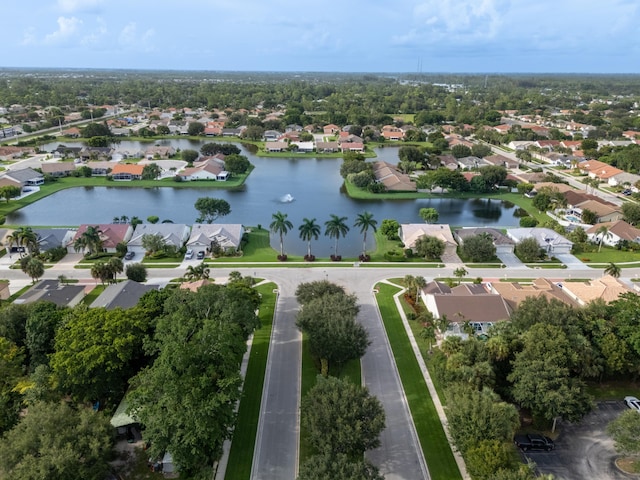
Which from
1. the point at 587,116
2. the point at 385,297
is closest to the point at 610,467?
the point at 385,297

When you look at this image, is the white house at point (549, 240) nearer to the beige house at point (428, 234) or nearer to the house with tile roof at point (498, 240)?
the house with tile roof at point (498, 240)

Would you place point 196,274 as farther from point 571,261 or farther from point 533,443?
point 571,261

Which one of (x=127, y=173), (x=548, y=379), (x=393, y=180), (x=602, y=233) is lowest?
(x=127, y=173)

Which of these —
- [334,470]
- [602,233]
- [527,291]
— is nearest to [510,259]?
[527,291]

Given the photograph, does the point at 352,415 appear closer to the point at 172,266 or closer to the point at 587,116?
the point at 172,266

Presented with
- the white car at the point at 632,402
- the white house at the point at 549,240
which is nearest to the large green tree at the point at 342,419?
the white car at the point at 632,402

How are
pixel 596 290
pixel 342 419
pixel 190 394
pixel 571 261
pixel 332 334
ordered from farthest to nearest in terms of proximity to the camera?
pixel 571 261, pixel 596 290, pixel 332 334, pixel 342 419, pixel 190 394

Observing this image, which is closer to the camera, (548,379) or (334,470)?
(334,470)
